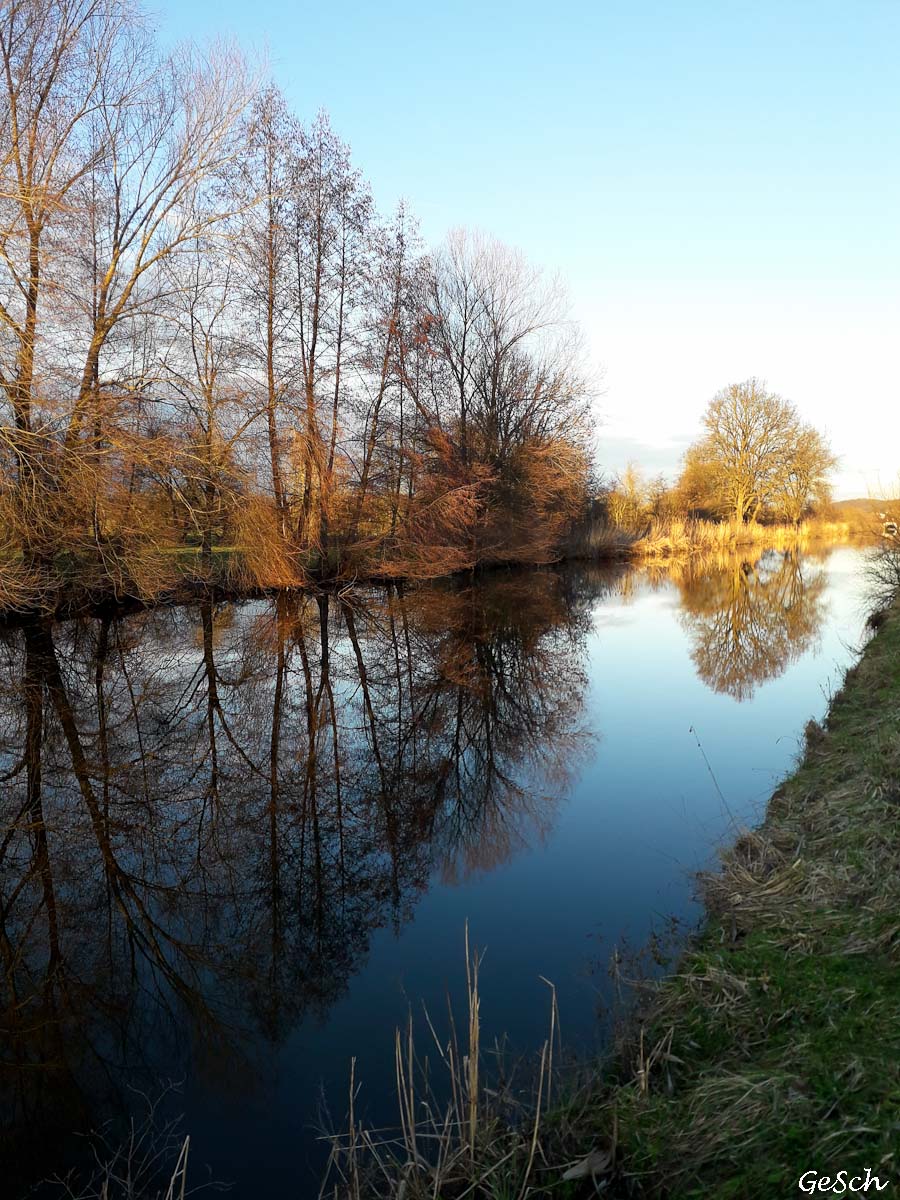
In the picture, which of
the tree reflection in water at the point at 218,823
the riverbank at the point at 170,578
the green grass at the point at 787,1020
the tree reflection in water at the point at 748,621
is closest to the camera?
the green grass at the point at 787,1020

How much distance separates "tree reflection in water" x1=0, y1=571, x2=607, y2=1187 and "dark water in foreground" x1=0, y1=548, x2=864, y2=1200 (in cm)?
2

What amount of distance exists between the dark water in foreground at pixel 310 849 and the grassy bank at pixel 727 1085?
0.36m

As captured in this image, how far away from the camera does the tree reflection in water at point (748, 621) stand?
10.7 metres

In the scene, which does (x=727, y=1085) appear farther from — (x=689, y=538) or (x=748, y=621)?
(x=689, y=538)

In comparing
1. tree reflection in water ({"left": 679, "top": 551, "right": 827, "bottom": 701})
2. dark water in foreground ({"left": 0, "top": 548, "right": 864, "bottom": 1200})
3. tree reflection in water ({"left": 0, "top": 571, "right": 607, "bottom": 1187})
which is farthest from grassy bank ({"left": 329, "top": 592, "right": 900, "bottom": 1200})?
tree reflection in water ({"left": 679, "top": 551, "right": 827, "bottom": 701})

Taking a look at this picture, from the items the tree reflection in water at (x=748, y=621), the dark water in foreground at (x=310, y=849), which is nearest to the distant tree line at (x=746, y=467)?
the tree reflection in water at (x=748, y=621)

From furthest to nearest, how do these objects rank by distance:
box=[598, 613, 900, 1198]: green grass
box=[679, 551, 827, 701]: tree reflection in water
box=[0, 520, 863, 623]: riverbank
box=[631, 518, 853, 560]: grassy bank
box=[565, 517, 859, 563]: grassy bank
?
box=[631, 518, 853, 560]: grassy bank < box=[565, 517, 859, 563]: grassy bank < box=[0, 520, 863, 623]: riverbank < box=[679, 551, 827, 701]: tree reflection in water < box=[598, 613, 900, 1198]: green grass

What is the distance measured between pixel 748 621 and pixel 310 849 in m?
12.2

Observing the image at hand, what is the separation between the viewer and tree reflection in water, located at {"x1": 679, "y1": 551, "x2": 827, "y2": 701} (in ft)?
35.1

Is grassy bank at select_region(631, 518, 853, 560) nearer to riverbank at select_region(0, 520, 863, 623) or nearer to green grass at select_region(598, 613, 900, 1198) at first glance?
riverbank at select_region(0, 520, 863, 623)

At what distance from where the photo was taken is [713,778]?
630 centimetres

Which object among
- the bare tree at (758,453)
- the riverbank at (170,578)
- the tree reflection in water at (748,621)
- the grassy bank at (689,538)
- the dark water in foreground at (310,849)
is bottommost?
the dark water in foreground at (310,849)

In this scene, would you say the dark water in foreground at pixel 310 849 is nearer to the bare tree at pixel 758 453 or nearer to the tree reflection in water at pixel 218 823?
the tree reflection in water at pixel 218 823

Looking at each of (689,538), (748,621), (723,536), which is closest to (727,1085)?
(748,621)
